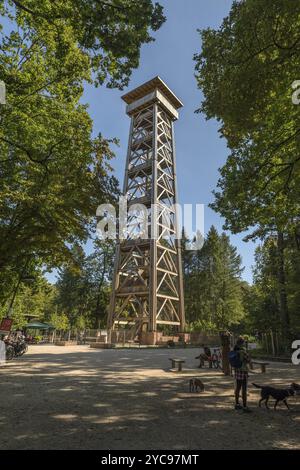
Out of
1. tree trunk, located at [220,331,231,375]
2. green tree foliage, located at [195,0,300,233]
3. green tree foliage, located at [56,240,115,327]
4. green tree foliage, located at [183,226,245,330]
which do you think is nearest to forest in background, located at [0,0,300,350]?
green tree foliage, located at [195,0,300,233]

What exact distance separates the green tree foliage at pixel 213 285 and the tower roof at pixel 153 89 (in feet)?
85.9

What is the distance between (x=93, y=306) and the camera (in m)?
52.8

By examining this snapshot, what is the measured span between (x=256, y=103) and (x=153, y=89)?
36365 millimetres

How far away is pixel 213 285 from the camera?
5538 centimetres

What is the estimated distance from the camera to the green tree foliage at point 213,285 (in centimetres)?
5394

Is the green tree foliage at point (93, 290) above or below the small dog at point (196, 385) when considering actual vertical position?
above

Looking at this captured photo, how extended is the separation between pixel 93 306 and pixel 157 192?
2500cm

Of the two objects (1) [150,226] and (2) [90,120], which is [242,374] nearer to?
(2) [90,120]

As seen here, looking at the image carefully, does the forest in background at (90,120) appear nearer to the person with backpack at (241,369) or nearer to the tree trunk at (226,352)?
the tree trunk at (226,352)

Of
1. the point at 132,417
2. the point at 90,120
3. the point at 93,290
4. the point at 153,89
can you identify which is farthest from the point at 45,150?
the point at 93,290

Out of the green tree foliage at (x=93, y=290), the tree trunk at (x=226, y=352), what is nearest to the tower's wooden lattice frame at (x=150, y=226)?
the green tree foliage at (x=93, y=290)
